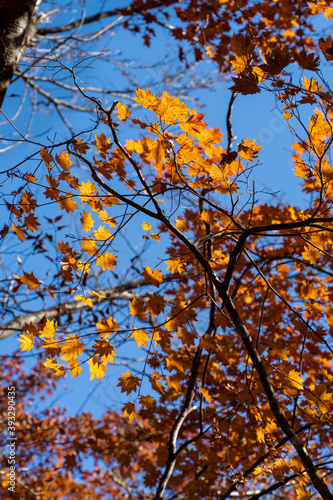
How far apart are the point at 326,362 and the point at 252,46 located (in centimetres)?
362

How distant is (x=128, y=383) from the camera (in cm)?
190

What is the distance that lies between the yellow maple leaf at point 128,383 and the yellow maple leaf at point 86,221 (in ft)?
2.56

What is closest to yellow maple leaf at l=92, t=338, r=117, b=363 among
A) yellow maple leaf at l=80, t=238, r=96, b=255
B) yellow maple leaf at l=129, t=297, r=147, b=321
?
yellow maple leaf at l=129, t=297, r=147, b=321

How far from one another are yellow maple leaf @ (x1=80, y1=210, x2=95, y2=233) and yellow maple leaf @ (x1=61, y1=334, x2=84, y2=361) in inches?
21.8

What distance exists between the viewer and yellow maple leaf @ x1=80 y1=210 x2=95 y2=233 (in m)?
1.94

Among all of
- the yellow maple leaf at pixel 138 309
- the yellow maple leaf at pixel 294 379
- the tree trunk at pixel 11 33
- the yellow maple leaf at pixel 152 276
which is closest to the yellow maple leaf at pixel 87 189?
the yellow maple leaf at pixel 152 276

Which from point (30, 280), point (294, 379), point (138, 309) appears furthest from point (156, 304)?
point (294, 379)

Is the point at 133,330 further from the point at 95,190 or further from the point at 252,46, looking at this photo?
the point at 252,46

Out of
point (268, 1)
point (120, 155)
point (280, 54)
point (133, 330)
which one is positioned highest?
point (268, 1)

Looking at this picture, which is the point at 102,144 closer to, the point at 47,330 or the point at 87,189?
the point at 87,189

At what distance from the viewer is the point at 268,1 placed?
4855mm

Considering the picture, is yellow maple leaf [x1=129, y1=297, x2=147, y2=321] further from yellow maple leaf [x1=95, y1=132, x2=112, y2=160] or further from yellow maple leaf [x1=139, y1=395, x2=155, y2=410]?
yellow maple leaf [x1=95, y1=132, x2=112, y2=160]

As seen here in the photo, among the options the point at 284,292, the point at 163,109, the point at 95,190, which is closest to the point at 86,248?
the point at 95,190

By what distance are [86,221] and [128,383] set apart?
86 centimetres
